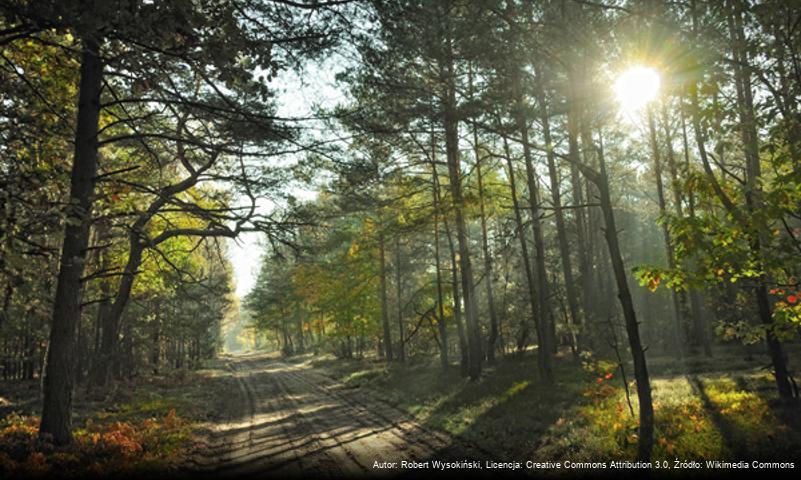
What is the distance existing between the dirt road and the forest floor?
0.04 m

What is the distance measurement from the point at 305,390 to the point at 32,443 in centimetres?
1389

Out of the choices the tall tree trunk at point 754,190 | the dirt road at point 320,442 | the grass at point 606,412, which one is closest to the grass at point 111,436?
the dirt road at point 320,442

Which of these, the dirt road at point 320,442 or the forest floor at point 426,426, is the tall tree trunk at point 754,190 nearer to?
the forest floor at point 426,426

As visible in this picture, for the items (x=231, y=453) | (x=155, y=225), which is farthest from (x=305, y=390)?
(x=231, y=453)

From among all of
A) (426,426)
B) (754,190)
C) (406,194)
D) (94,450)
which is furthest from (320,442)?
(406,194)

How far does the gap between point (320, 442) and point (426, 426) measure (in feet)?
9.19

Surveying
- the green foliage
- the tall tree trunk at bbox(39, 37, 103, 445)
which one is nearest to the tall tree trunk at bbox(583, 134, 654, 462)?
the green foliage

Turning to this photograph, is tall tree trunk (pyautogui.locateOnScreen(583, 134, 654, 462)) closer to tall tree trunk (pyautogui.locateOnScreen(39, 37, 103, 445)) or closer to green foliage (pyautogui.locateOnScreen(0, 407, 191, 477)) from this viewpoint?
green foliage (pyautogui.locateOnScreen(0, 407, 191, 477))

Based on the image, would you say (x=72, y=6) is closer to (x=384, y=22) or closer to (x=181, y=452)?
(x=384, y=22)

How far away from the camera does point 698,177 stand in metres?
6.61

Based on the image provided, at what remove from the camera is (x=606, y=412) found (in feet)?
34.2

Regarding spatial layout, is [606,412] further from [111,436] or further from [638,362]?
[111,436]

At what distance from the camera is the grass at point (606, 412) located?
7828mm

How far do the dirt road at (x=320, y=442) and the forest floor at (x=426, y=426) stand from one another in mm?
40
